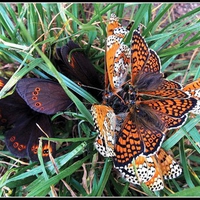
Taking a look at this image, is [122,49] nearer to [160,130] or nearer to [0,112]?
[160,130]

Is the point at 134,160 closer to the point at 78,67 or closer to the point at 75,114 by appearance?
the point at 75,114

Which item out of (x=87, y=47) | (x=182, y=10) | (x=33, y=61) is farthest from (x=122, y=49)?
(x=182, y=10)

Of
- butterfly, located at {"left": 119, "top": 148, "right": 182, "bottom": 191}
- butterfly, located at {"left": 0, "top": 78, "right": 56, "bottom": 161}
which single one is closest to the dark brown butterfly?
butterfly, located at {"left": 0, "top": 78, "right": 56, "bottom": 161}

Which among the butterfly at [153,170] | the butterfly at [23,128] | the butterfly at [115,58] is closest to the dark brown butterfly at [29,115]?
the butterfly at [23,128]

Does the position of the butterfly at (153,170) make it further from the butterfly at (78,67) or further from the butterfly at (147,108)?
the butterfly at (78,67)

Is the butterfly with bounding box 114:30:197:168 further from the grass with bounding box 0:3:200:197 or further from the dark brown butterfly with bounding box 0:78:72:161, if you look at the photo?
the dark brown butterfly with bounding box 0:78:72:161

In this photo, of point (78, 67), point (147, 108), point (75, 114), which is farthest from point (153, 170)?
point (78, 67)
